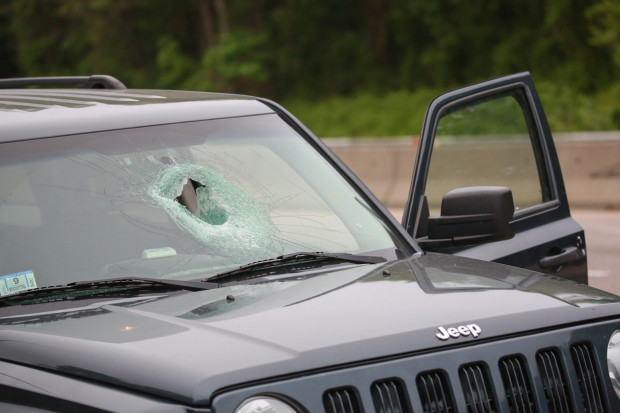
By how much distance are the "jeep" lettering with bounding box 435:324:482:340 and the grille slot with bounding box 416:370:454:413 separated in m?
0.10

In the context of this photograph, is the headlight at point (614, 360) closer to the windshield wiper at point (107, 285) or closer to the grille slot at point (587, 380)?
the grille slot at point (587, 380)

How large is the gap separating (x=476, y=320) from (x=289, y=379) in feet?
2.08

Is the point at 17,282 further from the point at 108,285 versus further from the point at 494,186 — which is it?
the point at 494,186

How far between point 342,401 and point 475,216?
147cm

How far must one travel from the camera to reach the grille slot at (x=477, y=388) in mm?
3072

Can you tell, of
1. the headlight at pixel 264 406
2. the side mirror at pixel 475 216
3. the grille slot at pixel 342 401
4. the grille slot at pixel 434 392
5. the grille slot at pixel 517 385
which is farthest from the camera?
the side mirror at pixel 475 216

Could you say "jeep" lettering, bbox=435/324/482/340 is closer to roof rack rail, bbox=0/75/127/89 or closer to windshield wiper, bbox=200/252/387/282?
windshield wiper, bbox=200/252/387/282

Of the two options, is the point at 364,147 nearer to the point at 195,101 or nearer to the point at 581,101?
the point at 581,101

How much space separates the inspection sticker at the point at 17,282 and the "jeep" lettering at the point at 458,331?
1.26m

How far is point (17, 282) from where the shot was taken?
354 cm

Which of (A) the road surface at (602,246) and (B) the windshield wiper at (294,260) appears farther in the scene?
(A) the road surface at (602,246)

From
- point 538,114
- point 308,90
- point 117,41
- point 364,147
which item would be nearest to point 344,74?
point 308,90

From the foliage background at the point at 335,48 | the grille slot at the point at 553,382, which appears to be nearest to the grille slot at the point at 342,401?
the grille slot at the point at 553,382

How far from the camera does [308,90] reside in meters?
47.9
